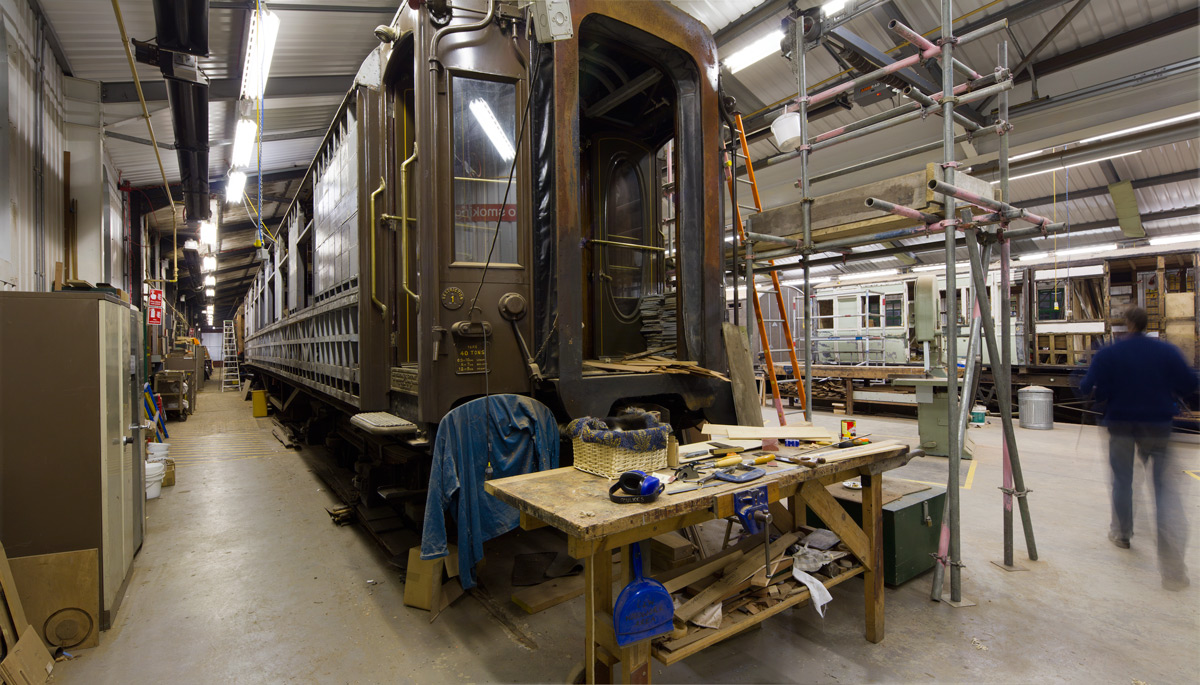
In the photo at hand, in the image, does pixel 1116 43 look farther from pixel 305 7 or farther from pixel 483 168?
pixel 305 7

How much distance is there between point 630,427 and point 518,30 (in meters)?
2.90

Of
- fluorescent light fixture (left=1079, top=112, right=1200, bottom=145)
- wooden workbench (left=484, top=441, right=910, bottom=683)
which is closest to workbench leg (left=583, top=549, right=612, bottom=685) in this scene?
wooden workbench (left=484, top=441, right=910, bottom=683)

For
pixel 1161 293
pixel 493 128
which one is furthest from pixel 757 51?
pixel 1161 293

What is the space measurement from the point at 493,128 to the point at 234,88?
5623 millimetres

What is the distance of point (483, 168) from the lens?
383cm

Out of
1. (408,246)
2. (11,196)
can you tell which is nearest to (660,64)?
(408,246)

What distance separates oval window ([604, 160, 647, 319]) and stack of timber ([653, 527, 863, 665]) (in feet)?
9.50

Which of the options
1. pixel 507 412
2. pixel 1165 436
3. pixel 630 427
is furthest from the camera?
pixel 1165 436

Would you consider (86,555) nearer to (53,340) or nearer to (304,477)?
(53,340)

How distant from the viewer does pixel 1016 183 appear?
12.4 m

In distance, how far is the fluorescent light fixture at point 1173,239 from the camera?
12.9m

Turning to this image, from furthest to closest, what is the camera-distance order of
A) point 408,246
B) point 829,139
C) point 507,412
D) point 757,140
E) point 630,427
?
point 757,140 → point 829,139 → point 408,246 → point 507,412 → point 630,427

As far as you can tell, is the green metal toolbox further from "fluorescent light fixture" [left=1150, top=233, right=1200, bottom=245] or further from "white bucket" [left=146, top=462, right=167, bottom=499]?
"fluorescent light fixture" [left=1150, top=233, right=1200, bottom=245]

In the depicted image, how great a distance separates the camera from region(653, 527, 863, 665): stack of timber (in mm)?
2248
